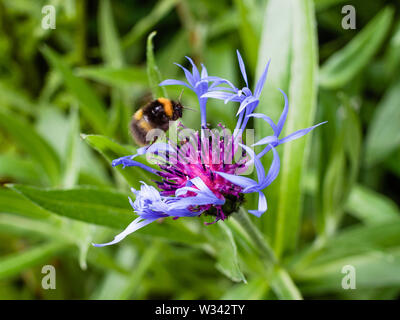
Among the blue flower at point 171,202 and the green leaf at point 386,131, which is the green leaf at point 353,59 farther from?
the blue flower at point 171,202

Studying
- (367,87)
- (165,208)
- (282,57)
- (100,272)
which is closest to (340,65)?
(367,87)

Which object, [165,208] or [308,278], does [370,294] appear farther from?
[165,208]

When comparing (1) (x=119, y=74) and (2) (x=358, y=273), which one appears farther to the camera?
(1) (x=119, y=74)

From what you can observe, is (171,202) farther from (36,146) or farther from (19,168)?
(19,168)

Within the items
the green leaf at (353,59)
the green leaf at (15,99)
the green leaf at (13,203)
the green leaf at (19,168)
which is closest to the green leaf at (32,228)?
the green leaf at (19,168)

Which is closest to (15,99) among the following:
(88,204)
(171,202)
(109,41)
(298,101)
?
(109,41)
